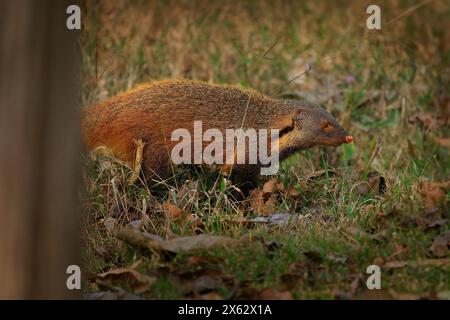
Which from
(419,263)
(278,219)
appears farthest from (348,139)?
(419,263)

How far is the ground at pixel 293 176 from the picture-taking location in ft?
15.3

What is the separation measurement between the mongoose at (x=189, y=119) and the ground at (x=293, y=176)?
0.55 ft

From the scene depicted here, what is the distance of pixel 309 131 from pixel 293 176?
358 millimetres

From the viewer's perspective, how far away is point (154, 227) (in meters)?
5.46

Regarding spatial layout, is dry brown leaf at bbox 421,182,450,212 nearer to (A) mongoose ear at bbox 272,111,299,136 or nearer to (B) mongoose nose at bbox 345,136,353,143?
(B) mongoose nose at bbox 345,136,353,143

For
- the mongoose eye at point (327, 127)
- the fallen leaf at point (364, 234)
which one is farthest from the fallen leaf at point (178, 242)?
the mongoose eye at point (327, 127)

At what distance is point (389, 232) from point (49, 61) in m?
2.37

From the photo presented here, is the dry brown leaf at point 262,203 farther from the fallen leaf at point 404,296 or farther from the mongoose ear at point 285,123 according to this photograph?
the fallen leaf at point 404,296

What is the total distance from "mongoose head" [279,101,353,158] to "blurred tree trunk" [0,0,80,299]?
307 centimetres

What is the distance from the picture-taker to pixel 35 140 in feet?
11.1

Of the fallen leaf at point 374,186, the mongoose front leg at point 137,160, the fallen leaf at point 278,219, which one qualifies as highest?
the mongoose front leg at point 137,160

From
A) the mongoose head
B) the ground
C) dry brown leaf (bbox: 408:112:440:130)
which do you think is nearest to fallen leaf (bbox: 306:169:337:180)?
the ground
